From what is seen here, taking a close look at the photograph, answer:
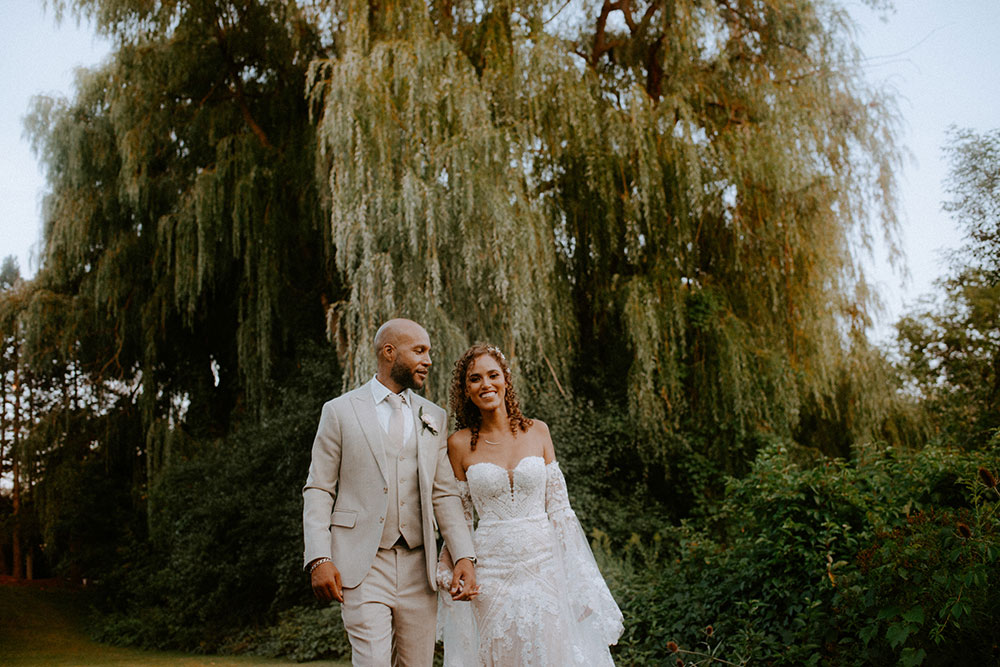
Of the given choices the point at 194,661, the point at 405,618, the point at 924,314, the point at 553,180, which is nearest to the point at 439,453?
the point at 405,618

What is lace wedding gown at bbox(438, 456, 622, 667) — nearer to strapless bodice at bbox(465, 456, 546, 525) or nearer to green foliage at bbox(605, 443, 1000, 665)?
strapless bodice at bbox(465, 456, 546, 525)

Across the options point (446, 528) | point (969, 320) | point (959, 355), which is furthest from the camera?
point (959, 355)

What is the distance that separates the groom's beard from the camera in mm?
3076

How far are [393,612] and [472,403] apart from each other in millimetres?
1018

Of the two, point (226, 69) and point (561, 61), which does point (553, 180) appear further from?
point (226, 69)

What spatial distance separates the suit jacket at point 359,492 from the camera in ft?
9.31

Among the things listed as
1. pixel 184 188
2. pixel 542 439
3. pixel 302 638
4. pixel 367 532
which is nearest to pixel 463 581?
pixel 367 532

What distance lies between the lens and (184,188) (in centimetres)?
1009

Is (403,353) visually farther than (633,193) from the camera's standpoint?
No

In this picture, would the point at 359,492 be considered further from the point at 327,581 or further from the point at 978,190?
the point at 978,190

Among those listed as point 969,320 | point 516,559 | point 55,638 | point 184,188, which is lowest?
point 55,638

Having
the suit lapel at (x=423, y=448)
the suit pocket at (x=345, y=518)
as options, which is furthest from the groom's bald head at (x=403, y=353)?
the suit pocket at (x=345, y=518)

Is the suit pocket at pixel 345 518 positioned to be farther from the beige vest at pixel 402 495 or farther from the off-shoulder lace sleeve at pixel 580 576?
the off-shoulder lace sleeve at pixel 580 576

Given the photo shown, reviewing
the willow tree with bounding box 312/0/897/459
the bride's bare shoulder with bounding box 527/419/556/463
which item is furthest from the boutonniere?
the willow tree with bounding box 312/0/897/459
